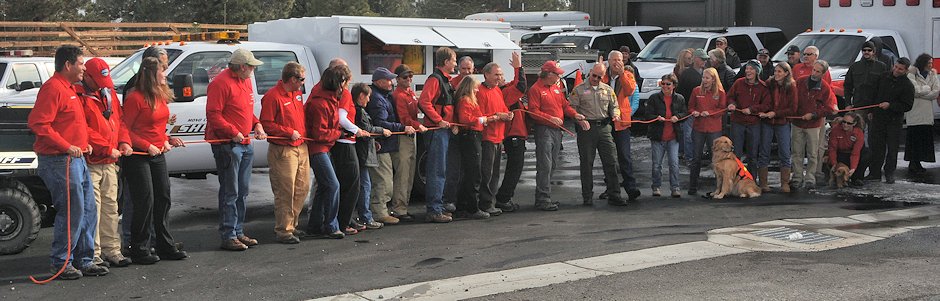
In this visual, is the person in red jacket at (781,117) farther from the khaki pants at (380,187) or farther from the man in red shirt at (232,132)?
the man in red shirt at (232,132)

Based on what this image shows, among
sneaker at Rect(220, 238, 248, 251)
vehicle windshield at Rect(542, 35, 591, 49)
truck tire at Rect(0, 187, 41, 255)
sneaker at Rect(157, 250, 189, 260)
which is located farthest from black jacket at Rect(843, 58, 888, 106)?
truck tire at Rect(0, 187, 41, 255)

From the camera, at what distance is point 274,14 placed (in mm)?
45906

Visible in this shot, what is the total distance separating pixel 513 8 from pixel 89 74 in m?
57.2

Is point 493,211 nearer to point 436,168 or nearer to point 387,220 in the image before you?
point 436,168

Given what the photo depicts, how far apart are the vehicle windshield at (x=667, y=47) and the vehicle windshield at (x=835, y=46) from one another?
7.73ft

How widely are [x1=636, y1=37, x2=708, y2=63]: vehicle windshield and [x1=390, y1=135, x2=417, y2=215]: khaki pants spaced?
10.7m

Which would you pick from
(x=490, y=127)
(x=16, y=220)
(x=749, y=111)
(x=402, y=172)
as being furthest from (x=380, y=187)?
(x=749, y=111)

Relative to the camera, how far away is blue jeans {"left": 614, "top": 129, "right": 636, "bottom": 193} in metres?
13.5

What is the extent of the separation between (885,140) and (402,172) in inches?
260

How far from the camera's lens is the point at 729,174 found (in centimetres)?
1361

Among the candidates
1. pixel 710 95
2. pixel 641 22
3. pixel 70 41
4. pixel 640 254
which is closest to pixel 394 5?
pixel 70 41

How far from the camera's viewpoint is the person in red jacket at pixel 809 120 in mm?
14414

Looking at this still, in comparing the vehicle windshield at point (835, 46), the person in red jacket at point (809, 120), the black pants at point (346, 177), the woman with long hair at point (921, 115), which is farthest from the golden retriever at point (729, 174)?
the vehicle windshield at point (835, 46)

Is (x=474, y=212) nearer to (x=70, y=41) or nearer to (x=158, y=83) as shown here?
(x=158, y=83)
